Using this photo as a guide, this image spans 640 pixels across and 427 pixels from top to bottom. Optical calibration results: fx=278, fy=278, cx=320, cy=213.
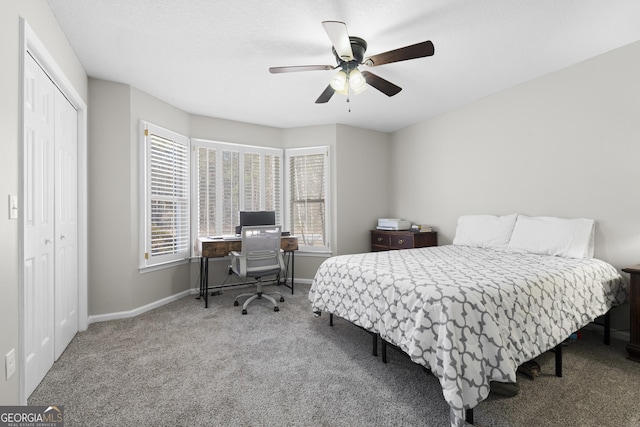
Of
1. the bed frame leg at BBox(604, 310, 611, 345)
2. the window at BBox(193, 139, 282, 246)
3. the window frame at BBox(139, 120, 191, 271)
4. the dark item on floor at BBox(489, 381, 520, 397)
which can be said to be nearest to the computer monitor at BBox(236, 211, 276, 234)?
the window at BBox(193, 139, 282, 246)

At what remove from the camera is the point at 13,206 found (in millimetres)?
1430

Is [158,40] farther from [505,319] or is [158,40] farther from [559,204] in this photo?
[559,204]

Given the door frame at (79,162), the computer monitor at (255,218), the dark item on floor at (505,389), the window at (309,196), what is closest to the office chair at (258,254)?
the computer monitor at (255,218)

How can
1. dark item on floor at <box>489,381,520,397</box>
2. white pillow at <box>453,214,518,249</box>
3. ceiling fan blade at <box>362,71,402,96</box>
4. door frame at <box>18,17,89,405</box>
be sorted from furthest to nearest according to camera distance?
white pillow at <box>453,214,518,249</box>
ceiling fan blade at <box>362,71,402,96</box>
dark item on floor at <box>489,381,520,397</box>
door frame at <box>18,17,89,405</box>

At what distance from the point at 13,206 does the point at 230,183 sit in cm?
283

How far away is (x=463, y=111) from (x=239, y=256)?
3.47 m

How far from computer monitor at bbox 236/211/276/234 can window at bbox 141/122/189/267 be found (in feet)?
2.43

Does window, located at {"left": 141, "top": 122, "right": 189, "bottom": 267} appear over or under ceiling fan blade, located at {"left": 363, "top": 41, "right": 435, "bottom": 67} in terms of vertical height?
under

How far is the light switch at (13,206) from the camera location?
55.4 inches

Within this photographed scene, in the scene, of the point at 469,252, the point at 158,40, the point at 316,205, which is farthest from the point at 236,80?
the point at 469,252

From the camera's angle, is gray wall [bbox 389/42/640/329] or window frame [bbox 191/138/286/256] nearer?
gray wall [bbox 389/42/640/329]

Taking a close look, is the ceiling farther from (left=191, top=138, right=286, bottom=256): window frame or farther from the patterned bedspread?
the patterned bedspread

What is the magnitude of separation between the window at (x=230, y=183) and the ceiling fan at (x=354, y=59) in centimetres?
214

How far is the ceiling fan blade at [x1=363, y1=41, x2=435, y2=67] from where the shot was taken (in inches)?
73.7
